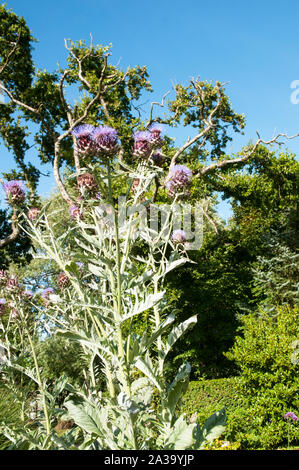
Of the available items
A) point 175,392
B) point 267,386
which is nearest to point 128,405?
point 175,392

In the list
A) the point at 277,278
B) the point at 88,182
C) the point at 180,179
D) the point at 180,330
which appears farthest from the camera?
the point at 277,278

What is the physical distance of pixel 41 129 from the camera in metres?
11.4

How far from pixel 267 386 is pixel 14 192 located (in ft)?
15.7

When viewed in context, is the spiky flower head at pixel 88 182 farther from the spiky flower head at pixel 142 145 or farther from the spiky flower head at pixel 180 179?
the spiky flower head at pixel 180 179

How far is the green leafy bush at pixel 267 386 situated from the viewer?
510 cm

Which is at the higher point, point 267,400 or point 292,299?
point 292,299

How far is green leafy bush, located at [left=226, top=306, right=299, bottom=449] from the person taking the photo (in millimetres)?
5098

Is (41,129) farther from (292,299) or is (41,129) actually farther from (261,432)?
(261,432)

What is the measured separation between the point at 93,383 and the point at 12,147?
10.6 metres

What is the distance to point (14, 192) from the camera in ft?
7.41

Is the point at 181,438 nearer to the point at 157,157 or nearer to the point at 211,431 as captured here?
the point at 211,431

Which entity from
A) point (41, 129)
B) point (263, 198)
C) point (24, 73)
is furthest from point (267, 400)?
point (24, 73)

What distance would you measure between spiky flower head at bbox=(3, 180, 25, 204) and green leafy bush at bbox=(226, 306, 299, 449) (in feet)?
13.1

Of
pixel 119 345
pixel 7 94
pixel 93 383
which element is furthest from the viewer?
pixel 7 94
